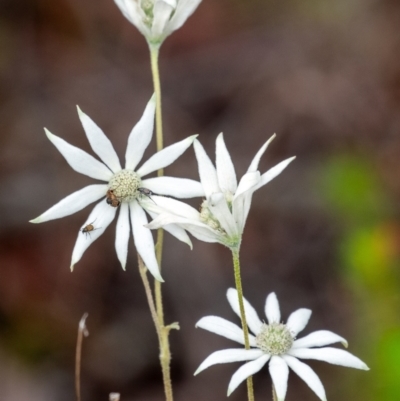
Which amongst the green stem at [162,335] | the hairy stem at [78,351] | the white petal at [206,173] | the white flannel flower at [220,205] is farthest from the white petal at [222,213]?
the hairy stem at [78,351]

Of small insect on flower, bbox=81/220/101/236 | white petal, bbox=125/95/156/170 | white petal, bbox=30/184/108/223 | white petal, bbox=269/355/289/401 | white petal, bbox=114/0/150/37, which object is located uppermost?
white petal, bbox=114/0/150/37

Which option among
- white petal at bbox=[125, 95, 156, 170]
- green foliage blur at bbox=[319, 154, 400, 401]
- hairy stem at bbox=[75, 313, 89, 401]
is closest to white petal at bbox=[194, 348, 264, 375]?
hairy stem at bbox=[75, 313, 89, 401]

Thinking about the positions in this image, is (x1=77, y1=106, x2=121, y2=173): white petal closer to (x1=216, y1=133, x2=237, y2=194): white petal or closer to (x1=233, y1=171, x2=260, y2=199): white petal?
(x1=216, y1=133, x2=237, y2=194): white petal

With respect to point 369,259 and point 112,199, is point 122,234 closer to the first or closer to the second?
point 112,199

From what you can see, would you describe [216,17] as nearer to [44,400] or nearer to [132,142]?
[44,400]

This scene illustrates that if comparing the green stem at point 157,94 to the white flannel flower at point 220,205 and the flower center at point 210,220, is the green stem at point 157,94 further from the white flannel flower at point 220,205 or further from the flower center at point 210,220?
the flower center at point 210,220
